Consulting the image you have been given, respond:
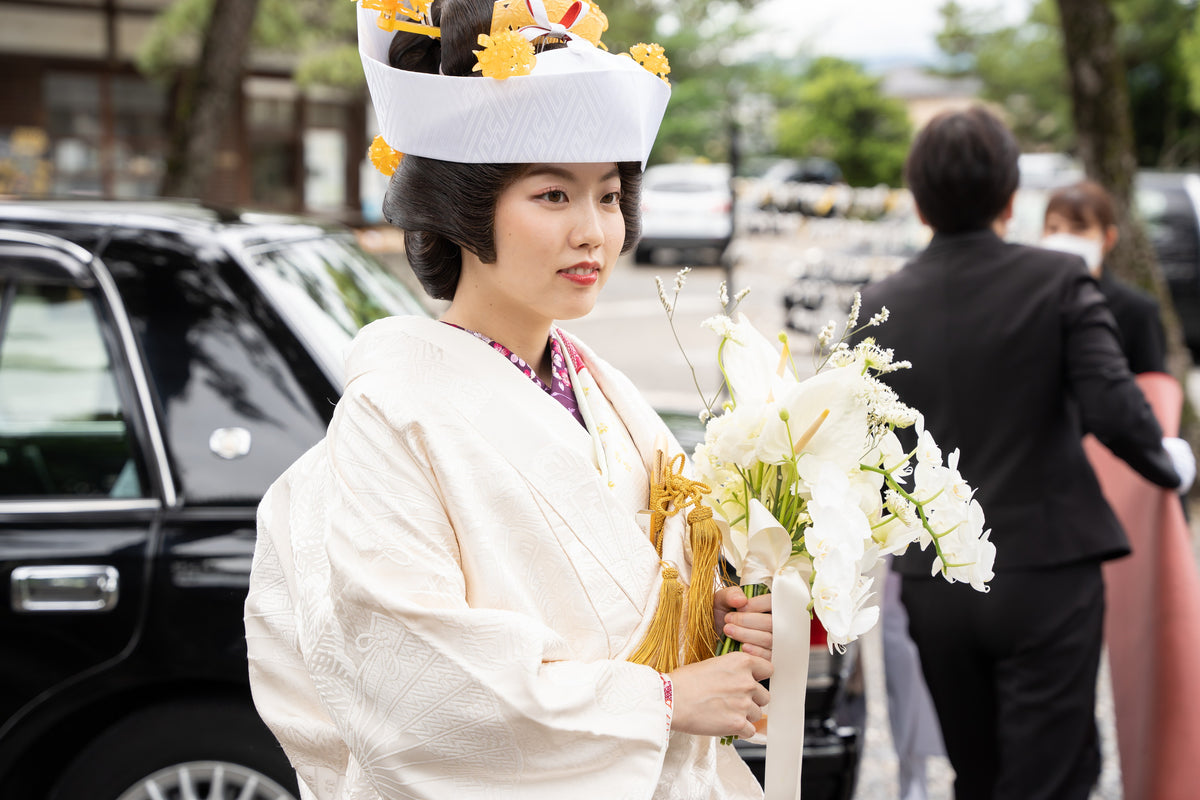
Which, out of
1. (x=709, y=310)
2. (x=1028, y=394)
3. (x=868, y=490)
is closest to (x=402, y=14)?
(x=868, y=490)

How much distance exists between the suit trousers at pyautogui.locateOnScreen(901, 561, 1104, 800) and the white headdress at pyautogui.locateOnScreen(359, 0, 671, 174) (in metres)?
1.45

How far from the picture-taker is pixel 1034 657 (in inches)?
94.5

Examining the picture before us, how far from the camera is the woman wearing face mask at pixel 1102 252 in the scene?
126 inches

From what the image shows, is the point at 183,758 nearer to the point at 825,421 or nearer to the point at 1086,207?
the point at 825,421

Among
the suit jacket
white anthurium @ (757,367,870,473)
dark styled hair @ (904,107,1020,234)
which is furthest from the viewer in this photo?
the suit jacket

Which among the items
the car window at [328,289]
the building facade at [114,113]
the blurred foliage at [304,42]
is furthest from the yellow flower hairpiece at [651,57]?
the building facade at [114,113]

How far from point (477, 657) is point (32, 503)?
4.85 ft

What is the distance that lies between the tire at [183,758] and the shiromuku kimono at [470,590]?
819mm

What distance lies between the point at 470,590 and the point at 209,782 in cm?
127

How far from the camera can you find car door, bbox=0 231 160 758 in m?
2.22

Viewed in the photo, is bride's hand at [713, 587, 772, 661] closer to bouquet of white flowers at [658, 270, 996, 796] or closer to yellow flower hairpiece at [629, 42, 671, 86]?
bouquet of white flowers at [658, 270, 996, 796]

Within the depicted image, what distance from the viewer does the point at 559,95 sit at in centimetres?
138

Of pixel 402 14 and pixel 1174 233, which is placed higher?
pixel 402 14

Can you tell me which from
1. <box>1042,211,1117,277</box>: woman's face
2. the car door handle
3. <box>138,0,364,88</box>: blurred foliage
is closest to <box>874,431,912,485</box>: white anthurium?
the car door handle
